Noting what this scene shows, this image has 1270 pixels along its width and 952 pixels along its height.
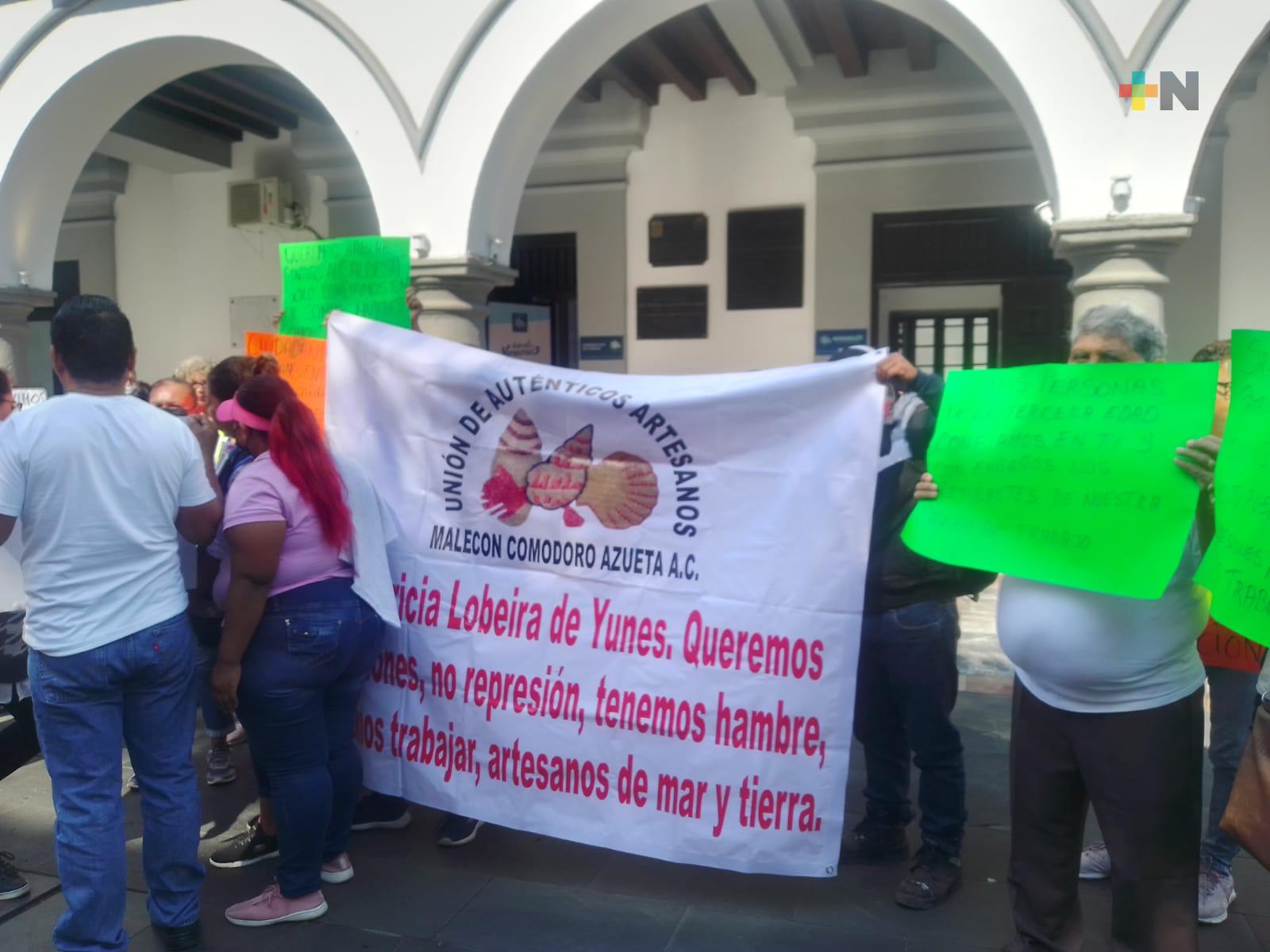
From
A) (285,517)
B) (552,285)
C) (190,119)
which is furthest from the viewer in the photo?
(552,285)

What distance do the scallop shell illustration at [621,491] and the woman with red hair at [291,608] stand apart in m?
0.69

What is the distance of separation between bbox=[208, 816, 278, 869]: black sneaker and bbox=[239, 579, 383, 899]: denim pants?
419 millimetres

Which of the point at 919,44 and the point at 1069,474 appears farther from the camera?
the point at 919,44

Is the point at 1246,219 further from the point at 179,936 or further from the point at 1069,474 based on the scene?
the point at 179,936

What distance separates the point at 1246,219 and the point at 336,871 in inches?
287

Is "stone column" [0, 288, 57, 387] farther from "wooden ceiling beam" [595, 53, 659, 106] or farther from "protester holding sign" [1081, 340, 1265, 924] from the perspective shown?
"protester holding sign" [1081, 340, 1265, 924]

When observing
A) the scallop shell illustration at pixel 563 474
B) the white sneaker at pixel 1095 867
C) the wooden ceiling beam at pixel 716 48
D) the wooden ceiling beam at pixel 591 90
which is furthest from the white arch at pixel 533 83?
the white sneaker at pixel 1095 867

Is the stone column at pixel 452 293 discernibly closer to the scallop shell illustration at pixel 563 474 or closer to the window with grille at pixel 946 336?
the scallop shell illustration at pixel 563 474

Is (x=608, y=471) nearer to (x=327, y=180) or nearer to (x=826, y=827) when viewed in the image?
(x=826, y=827)

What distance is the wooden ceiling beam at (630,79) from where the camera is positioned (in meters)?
7.74

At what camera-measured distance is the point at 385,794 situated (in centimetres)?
363

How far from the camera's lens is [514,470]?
3367mm

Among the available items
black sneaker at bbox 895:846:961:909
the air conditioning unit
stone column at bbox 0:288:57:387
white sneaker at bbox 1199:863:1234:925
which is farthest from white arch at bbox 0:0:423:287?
white sneaker at bbox 1199:863:1234:925

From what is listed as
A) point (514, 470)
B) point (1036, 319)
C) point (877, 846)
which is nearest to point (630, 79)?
point (1036, 319)
